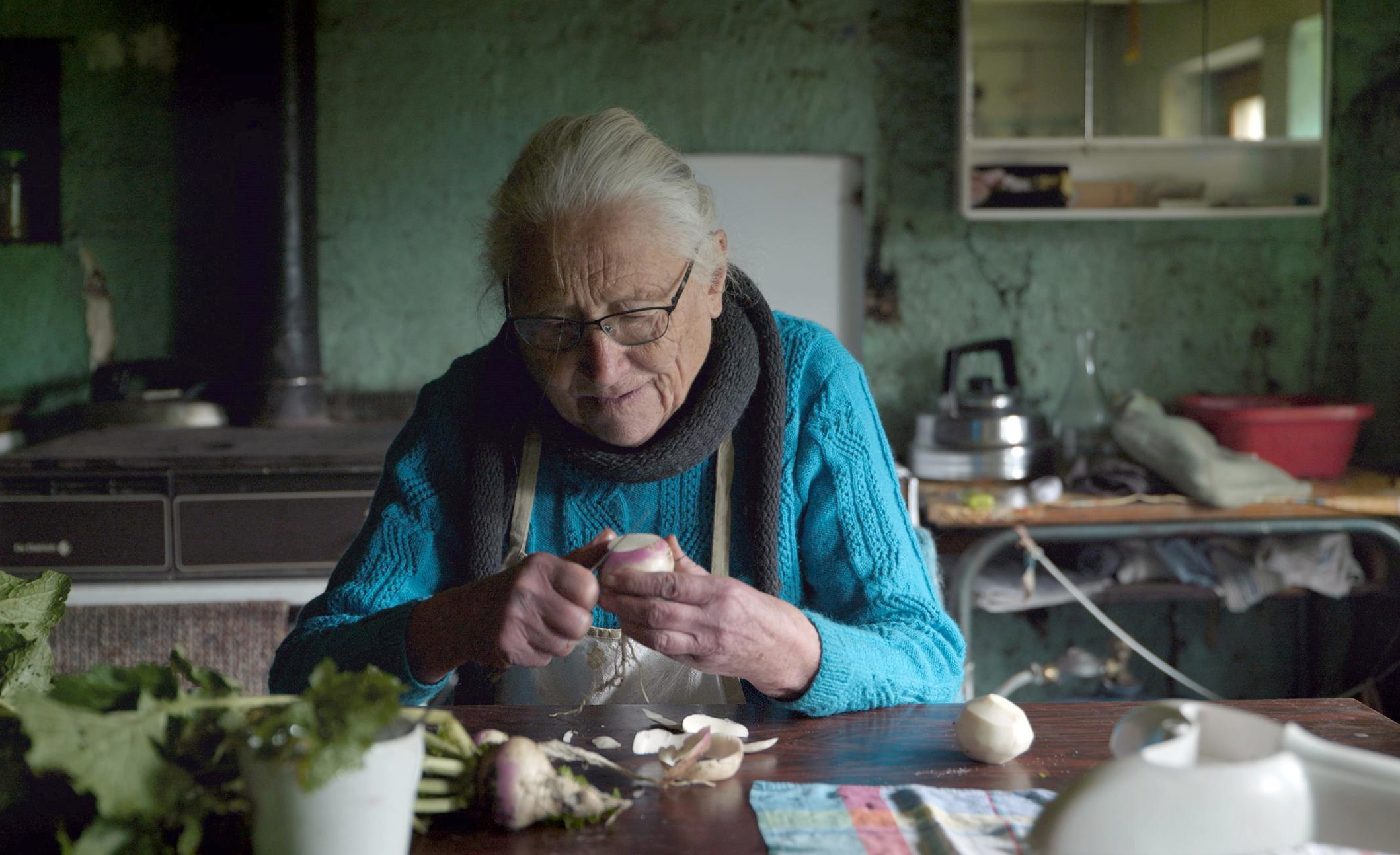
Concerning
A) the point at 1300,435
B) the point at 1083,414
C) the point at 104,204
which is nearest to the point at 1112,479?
the point at 1083,414

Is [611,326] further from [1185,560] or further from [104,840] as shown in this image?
[1185,560]

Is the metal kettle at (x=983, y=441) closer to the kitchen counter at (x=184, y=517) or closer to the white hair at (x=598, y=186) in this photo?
the kitchen counter at (x=184, y=517)

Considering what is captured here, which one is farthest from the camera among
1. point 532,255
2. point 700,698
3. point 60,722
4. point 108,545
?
point 108,545

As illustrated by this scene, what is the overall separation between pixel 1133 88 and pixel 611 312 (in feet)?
7.60

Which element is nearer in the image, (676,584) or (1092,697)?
(676,584)

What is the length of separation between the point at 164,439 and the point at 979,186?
2266 millimetres

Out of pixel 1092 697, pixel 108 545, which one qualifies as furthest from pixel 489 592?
pixel 1092 697

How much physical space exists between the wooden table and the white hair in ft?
1.95

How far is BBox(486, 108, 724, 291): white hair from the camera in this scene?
142 centimetres

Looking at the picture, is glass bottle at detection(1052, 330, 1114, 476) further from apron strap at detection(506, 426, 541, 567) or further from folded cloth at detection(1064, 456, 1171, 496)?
apron strap at detection(506, 426, 541, 567)

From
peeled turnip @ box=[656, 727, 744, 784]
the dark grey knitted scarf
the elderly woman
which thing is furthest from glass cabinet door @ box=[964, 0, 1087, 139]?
peeled turnip @ box=[656, 727, 744, 784]

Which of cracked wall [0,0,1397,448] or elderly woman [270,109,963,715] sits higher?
cracked wall [0,0,1397,448]

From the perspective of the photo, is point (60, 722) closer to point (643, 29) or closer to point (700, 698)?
point (700, 698)

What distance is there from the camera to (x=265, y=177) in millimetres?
3311
